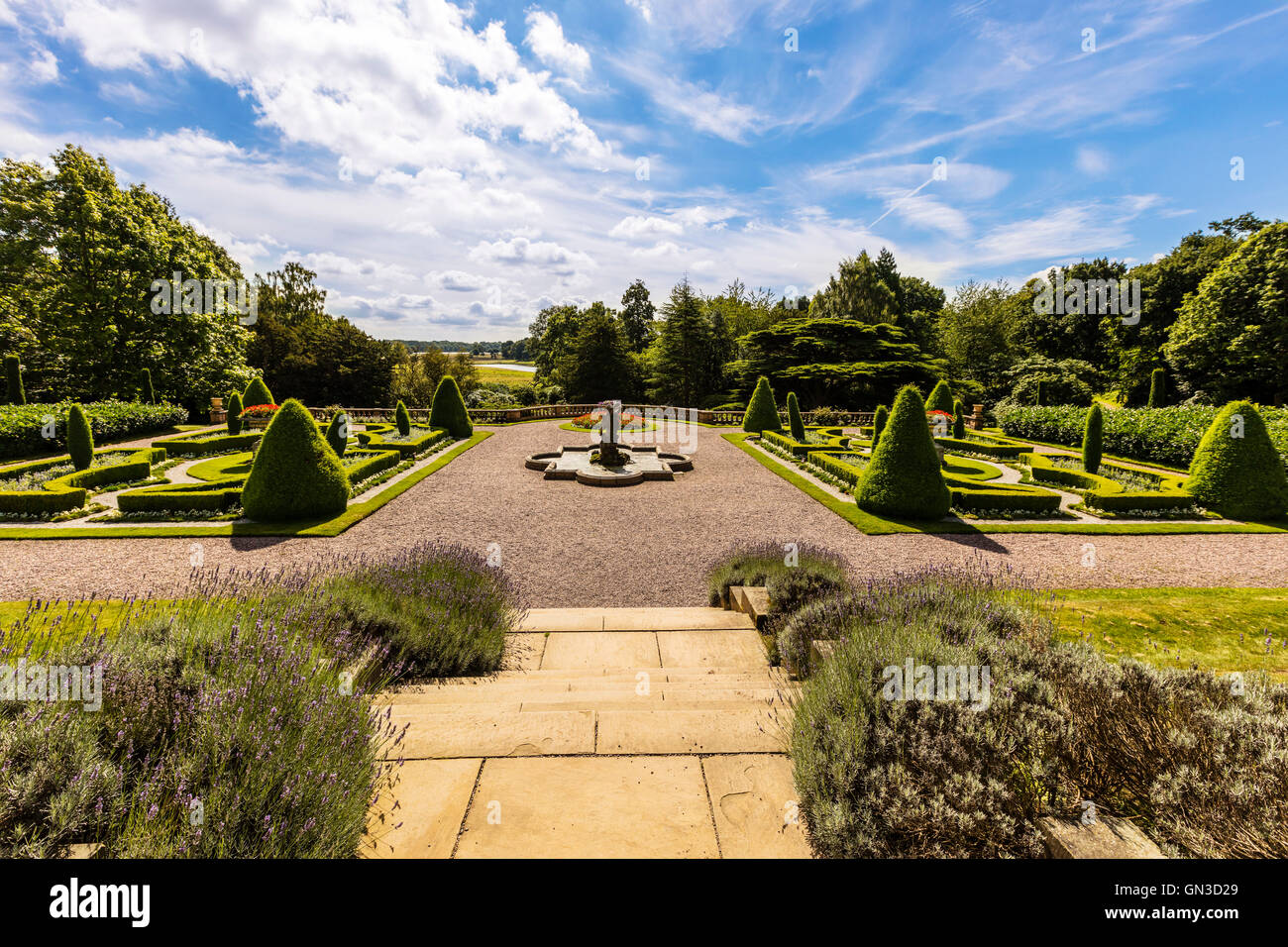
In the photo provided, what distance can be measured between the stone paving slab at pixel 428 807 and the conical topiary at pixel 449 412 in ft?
82.9

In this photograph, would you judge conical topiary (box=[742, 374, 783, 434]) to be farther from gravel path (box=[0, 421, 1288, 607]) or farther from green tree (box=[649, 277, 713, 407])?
green tree (box=[649, 277, 713, 407])

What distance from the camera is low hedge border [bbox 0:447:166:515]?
12914 millimetres

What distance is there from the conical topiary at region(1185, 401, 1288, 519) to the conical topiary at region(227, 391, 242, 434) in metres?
35.1

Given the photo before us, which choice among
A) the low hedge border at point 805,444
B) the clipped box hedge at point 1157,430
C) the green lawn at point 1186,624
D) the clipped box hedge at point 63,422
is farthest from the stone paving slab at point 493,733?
the clipped box hedge at point 63,422

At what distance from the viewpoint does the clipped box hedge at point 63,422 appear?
765 inches

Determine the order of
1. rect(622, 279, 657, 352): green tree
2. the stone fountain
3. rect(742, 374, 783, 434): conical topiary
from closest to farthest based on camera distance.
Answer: the stone fountain
rect(742, 374, 783, 434): conical topiary
rect(622, 279, 657, 352): green tree

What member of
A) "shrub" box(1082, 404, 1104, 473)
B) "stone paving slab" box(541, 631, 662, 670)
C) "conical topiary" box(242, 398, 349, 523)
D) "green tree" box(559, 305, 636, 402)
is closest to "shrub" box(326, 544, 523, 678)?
"stone paving slab" box(541, 631, 662, 670)

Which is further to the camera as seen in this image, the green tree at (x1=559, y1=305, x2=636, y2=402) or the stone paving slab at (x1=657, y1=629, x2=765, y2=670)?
the green tree at (x1=559, y1=305, x2=636, y2=402)

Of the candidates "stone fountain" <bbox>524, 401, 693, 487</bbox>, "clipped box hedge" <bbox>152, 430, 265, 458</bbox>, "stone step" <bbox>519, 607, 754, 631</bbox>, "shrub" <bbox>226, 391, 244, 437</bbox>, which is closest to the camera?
"stone step" <bbox>519, 607, 754, 631</bbox>

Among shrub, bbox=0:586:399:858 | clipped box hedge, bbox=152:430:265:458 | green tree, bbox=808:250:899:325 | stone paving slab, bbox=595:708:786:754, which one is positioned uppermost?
green tree, bbox=808:250:899:325

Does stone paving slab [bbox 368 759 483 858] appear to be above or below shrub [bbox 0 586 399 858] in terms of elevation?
below

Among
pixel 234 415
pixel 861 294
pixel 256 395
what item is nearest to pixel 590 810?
pixel 234 415

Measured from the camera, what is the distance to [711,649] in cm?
646
